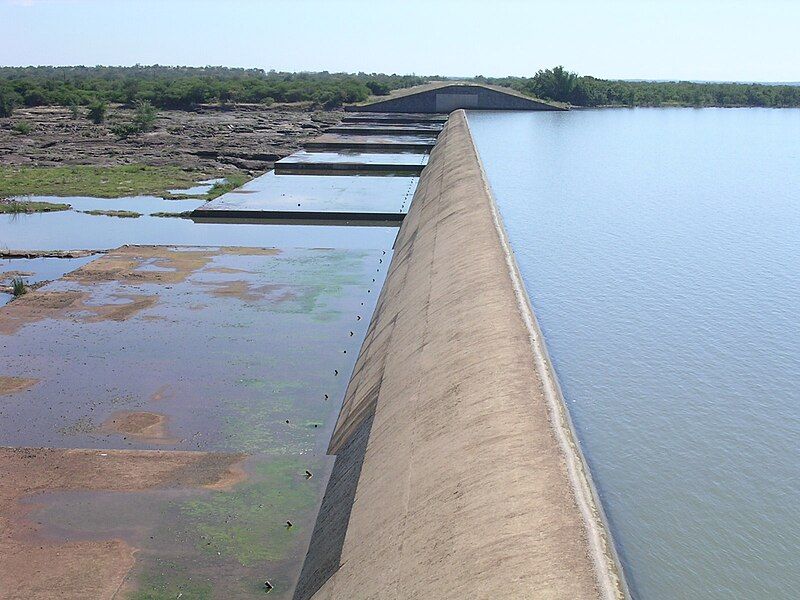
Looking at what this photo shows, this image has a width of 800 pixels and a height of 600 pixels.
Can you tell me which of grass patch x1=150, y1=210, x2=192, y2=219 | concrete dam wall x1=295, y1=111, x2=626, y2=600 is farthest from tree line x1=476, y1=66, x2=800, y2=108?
concrete dam wall x1=295, y1=111, x2=626, y2=600

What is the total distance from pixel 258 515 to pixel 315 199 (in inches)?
808

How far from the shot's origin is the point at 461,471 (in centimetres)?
721

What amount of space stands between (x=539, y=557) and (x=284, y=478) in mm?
4845

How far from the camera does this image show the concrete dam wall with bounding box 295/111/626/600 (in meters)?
5.90

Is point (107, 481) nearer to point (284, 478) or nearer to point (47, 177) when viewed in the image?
point (284, 478)

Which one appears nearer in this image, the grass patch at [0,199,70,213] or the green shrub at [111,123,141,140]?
the grass patch at [0,199,70,213]

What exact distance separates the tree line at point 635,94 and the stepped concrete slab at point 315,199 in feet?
145

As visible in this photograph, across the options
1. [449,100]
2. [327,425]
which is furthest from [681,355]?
[449,100]

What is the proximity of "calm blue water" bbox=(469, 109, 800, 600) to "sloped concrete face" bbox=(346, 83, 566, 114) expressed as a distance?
34884 millimetres

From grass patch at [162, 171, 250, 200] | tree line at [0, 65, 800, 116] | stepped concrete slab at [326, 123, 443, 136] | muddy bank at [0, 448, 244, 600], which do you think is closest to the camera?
muddy bank at [0, 448, 244, 600]

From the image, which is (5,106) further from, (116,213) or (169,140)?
(116,213)

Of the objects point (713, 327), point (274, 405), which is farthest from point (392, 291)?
point (713, 327)

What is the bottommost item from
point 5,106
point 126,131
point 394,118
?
point 126,131

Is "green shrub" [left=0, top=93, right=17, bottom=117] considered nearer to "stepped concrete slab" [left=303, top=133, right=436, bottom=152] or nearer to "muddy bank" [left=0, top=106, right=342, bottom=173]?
"muddy bank" [left=0, top=106, right=342, bottom=173]
